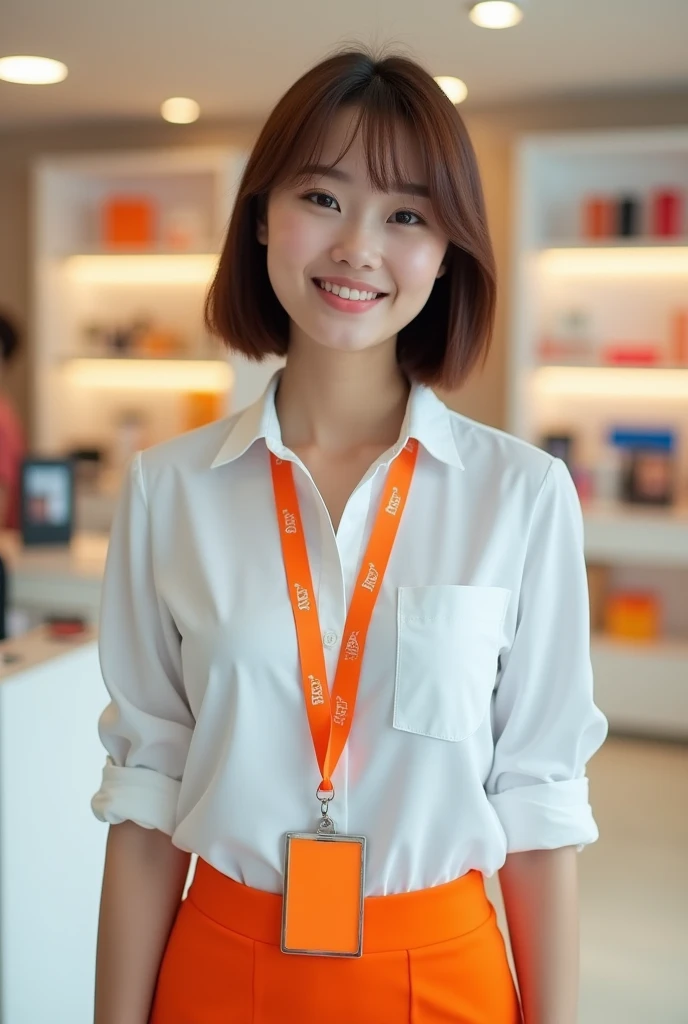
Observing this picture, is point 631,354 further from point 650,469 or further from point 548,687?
point 548,687

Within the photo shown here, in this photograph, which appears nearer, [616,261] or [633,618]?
[633,618]

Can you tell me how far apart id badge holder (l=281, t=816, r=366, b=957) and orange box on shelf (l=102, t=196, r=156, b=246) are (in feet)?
16.3

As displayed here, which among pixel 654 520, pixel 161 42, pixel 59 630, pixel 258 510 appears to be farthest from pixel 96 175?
pixel 258 510

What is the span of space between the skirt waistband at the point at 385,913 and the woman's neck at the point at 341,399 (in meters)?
0.49

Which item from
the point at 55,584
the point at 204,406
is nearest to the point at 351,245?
the point at 55,584

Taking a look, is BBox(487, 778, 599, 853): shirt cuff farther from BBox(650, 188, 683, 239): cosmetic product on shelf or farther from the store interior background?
BBox(650, 188, 683, 239): cosmetic product on shelf

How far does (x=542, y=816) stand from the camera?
1107mm

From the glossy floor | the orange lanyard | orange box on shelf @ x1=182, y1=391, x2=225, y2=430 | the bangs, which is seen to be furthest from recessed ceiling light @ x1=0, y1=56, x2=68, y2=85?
the orange lanyard

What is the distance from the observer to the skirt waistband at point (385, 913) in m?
1.07

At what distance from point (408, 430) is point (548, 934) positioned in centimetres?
56

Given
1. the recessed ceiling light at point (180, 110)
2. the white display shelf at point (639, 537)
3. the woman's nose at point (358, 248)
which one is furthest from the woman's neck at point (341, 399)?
the recessed ceiling light at point (180, 110)

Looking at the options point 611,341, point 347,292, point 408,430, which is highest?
point 611,341

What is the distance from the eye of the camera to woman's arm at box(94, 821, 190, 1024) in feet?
3.78

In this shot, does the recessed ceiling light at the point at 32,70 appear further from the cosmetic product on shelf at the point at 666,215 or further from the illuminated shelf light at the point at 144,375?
the cosmetic product on shelf at the point at 666,215
